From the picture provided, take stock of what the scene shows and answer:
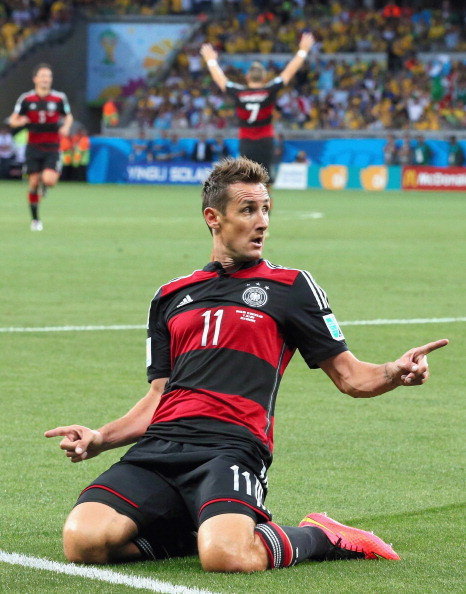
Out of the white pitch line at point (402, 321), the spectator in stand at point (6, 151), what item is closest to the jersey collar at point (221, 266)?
the white pitch line at point (402, 321)

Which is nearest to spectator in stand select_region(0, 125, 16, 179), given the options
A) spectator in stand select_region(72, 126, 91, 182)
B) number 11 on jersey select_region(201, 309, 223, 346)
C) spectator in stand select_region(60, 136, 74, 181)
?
spectator in stand select_region(60, 136, 74, 181)

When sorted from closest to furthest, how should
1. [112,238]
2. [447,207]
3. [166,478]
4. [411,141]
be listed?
[166,478] → [112,238] → [447,207] → [411,141]

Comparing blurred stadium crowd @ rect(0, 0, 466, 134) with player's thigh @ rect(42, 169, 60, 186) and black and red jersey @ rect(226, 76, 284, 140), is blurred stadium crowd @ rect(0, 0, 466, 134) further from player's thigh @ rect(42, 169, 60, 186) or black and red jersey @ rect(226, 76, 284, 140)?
player's thigh @ rect(42, 169, 60, 186)

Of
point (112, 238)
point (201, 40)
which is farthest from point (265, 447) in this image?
point (201, 40)

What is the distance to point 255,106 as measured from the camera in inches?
839

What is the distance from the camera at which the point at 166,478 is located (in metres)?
4.63

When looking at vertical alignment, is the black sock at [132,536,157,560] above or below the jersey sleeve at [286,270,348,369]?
below

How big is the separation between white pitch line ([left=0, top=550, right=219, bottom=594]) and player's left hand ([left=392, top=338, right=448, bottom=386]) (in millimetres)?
981

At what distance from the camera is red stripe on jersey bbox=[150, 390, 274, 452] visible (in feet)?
15.2

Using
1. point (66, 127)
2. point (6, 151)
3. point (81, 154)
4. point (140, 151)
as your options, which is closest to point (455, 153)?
point (140, 151)

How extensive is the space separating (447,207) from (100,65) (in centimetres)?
2611

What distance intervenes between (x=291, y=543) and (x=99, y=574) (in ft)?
2.19

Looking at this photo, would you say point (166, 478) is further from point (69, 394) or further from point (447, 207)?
point (447, 207)

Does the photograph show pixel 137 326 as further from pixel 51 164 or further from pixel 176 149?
pixel 176 149
